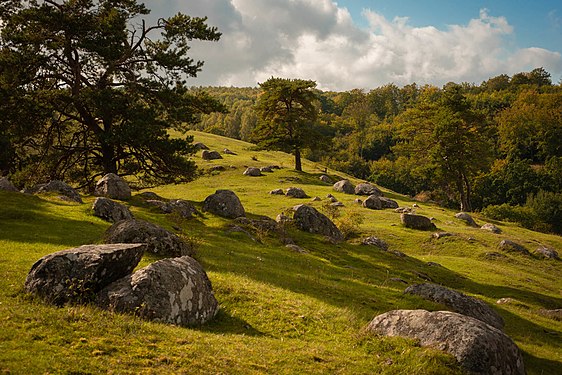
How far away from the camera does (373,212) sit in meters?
53.5

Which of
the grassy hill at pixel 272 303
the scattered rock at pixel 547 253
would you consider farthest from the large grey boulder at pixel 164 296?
the scattered rock at pixel 547 253

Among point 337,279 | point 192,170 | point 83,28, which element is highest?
point 83,28

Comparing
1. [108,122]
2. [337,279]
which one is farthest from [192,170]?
[337,279]

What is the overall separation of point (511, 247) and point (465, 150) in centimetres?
2824

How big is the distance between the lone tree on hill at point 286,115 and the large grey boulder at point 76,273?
6384 cm

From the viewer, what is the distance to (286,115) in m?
76.2

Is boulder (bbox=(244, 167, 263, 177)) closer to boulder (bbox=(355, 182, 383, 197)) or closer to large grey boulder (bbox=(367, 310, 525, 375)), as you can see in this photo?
boulder (bbox=(355, 182, 383, 197))

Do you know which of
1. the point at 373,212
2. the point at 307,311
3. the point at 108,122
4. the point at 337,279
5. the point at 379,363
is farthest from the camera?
the point at 373,212

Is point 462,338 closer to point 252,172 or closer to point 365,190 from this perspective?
point 365,190

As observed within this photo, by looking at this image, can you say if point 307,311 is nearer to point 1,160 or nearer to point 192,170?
point 192,170

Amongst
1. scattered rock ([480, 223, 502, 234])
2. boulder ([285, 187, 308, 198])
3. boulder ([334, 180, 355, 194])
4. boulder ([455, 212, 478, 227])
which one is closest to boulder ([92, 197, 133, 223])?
boulder ([285, 187, 308, 198])

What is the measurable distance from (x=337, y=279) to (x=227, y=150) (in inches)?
2894

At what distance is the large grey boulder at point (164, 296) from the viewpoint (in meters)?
11.9

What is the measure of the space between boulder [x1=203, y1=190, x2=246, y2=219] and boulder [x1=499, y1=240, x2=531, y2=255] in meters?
28.4
